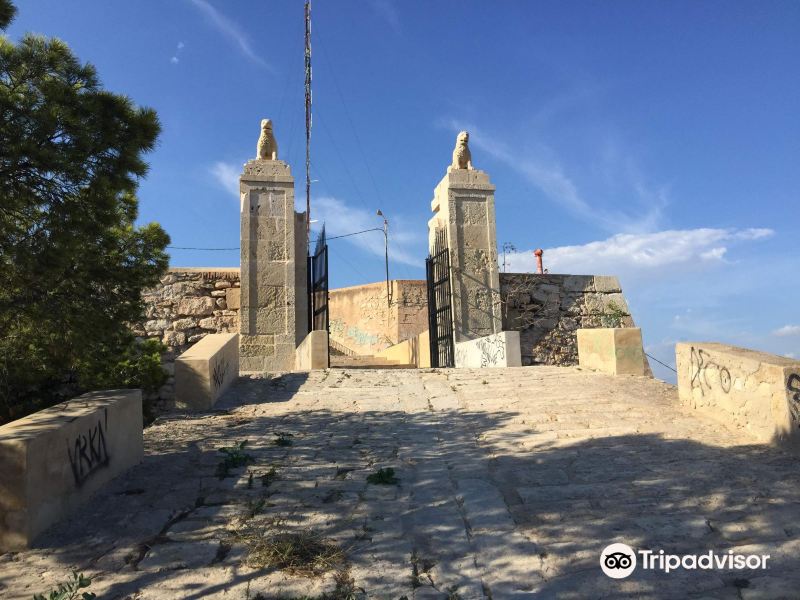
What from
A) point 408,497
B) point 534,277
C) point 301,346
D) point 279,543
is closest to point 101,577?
point 279,543

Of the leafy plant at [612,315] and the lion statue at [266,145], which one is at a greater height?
the lion statue at [266,145]

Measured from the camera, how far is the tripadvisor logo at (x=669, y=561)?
9.06ft

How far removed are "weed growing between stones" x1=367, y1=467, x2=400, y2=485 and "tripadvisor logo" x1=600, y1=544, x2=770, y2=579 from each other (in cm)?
157

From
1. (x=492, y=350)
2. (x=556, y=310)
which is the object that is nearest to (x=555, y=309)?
(x=556, y=310)

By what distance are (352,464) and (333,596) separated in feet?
6.24

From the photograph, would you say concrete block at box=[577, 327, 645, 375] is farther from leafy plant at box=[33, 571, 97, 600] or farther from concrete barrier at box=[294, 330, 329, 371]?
leafy plant at box=[33, 571, 97, 600]

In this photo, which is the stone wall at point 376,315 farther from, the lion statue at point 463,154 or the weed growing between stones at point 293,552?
the weed growing between stones at point 293,552

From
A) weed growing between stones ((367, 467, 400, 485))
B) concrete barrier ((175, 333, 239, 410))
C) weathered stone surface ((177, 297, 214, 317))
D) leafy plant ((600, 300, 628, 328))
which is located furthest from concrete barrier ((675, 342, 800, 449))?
weathered stone surface ((177, 297, 214, 317))

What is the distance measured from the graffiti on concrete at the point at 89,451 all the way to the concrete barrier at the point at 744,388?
16.6 feet


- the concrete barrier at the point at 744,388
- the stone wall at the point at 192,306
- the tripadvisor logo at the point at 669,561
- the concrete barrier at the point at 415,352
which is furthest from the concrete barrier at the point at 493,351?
the tripadvisor logo at the point at 669,561

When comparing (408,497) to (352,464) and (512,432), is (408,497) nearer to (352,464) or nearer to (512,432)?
(352,464)

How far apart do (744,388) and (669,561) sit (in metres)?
2.79

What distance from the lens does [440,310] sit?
38.3 ft

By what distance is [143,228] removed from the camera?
17.7ft
